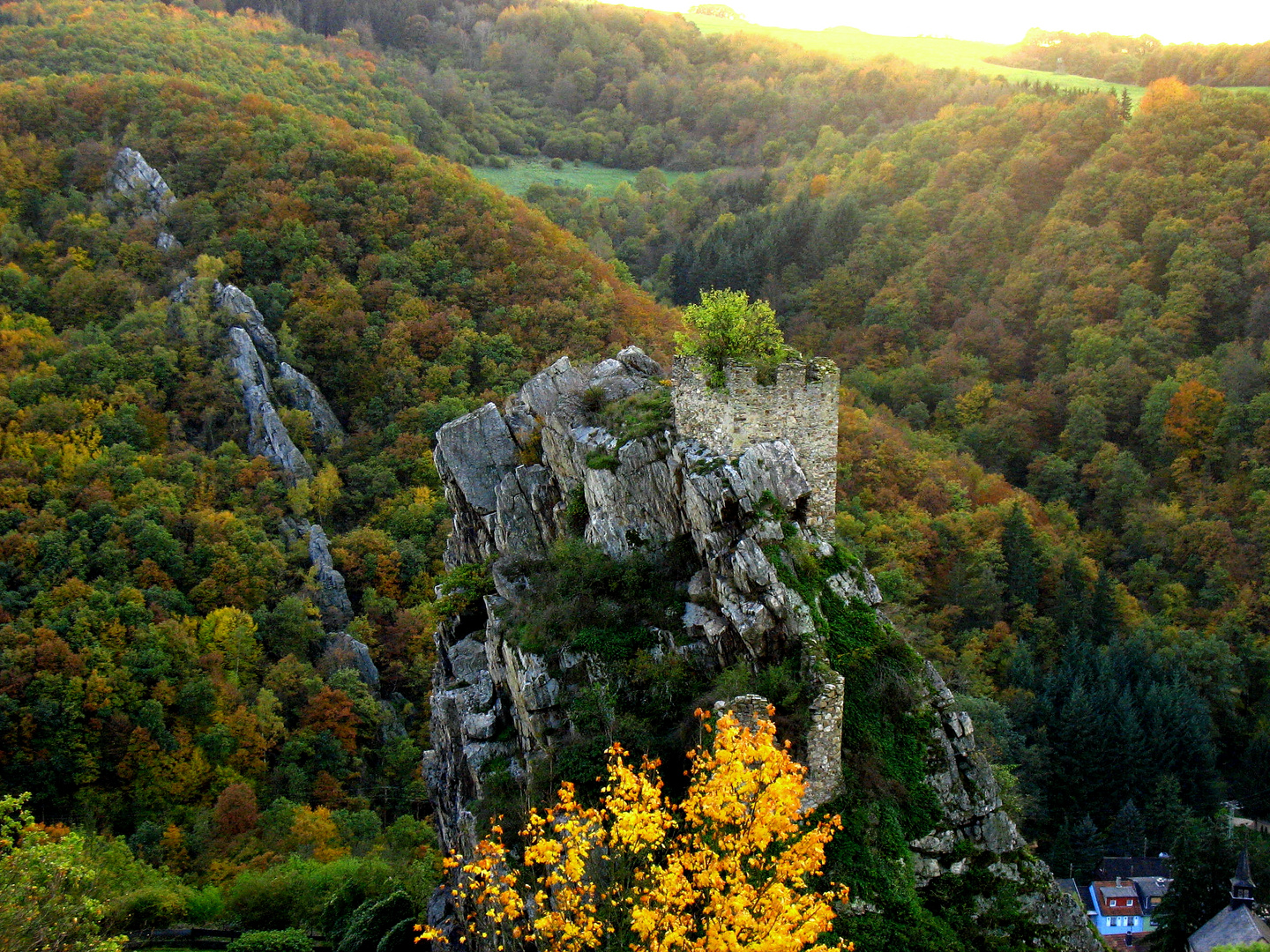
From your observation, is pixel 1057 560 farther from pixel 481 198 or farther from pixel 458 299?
pixel 481 198

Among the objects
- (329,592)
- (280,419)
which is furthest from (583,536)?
(280,419)

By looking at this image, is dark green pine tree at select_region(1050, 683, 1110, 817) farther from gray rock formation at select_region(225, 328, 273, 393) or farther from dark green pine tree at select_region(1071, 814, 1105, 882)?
gray rock formation at select_region(225, 328, 273, 393)

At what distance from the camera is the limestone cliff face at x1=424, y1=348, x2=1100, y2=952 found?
19156 mm

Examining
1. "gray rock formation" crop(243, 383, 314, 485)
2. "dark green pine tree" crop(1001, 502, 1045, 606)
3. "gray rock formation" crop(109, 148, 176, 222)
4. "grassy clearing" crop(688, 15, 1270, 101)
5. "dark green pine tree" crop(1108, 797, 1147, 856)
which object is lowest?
"dark green pine tree" crop(1108, 797, 1147, 856)

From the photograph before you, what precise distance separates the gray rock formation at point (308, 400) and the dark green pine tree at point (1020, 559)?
114ft

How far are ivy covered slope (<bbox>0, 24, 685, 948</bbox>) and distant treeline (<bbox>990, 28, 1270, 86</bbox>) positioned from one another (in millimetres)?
62994

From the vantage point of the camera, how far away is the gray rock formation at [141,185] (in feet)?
227

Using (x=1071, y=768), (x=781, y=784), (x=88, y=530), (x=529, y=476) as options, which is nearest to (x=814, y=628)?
(x=781, y=784)

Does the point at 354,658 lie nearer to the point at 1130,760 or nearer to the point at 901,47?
the point at 1130,760

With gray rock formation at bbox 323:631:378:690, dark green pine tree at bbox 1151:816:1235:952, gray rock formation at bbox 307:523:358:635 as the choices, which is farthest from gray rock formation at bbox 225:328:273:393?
dark green pine tree at bbox 1151:816:1235:952

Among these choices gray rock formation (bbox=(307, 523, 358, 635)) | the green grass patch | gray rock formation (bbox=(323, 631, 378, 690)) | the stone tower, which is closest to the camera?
the stone tower

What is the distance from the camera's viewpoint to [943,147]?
318 feet

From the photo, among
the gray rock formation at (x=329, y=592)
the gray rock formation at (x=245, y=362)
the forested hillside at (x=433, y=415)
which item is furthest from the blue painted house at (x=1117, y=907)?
the gray rock formation at (x=245, y=362)

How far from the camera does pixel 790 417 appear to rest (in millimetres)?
23125
